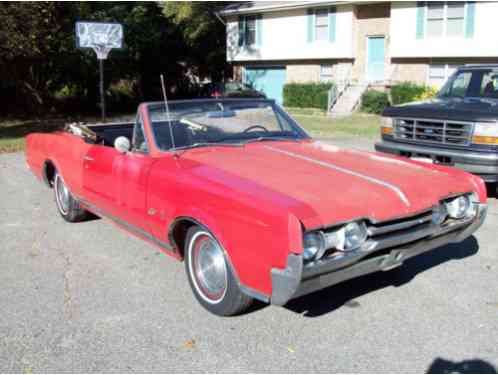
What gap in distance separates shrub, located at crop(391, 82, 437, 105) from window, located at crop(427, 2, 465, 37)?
8.44 feet

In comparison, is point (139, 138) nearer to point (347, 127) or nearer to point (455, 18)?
point (347, 127)

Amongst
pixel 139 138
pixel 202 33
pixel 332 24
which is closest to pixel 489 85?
pixel 139 138

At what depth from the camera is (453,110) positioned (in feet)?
24.3

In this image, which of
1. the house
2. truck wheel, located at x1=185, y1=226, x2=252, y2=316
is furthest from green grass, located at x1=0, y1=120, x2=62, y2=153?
the house

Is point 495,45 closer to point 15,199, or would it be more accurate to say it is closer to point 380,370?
point 15,199

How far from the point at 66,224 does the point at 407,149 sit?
197 inches

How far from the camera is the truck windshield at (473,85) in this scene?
8023mm

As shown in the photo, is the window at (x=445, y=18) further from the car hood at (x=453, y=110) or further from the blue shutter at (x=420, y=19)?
the car hood at (x=453, y=110)

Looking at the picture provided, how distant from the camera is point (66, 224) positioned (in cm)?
615

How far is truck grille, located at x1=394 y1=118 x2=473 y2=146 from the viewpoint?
23.6ft

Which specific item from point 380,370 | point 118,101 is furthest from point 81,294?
point 118,101

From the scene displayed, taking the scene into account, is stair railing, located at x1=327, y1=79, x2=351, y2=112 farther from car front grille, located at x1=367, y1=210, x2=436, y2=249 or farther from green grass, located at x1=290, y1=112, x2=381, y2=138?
car front grille, located at x1=367, y1=210, x2=436, y2=249

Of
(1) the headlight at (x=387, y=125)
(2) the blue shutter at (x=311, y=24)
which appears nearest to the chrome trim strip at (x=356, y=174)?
(1) the headlight at (x=387, y=125)

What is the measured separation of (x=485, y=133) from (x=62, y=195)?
5.56m
